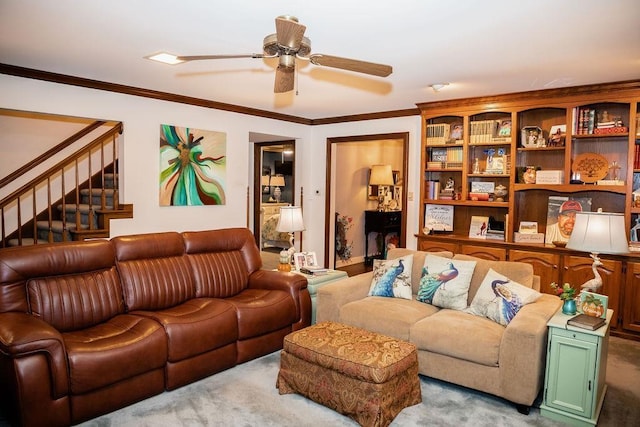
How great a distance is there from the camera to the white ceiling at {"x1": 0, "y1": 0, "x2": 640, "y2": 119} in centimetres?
246

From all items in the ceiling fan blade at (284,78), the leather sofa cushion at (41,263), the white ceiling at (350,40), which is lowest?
the leather sofa cushion at (41,263)

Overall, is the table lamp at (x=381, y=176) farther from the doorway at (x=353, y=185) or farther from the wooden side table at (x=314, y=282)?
the wooden side table at (x=314, y=282)

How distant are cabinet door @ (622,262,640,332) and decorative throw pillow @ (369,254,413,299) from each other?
6.70ft

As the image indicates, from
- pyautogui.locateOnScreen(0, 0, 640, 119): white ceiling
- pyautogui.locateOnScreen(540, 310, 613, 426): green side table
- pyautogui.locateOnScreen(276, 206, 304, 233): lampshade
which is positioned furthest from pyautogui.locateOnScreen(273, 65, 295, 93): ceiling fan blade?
pyautogui.locateOnScreen(540, 310, 613, 426): green side table

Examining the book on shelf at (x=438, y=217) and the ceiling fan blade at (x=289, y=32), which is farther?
the book on shelf at (x=438, y=217)

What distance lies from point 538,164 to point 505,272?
200cm

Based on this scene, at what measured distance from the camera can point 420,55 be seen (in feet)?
10.8

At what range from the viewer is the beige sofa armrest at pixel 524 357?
2.63 m

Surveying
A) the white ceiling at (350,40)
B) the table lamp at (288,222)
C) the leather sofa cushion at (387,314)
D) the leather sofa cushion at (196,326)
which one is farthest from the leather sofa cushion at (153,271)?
the white ceiling at (350,40)

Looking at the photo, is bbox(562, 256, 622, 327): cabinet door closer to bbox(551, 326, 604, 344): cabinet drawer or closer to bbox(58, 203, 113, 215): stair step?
bbox(551, 326, 604, 344): cabinet drawer

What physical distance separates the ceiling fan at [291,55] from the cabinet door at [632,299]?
3.12 metres

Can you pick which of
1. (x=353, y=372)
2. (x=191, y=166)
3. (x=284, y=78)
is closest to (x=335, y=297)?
(x=353, y=372)

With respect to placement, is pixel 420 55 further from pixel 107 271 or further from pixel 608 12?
pixel 107 271

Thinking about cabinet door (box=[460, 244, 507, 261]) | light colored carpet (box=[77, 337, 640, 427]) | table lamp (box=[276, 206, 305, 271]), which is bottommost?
light colored carpet (box=[77, 337, 640, 427])
